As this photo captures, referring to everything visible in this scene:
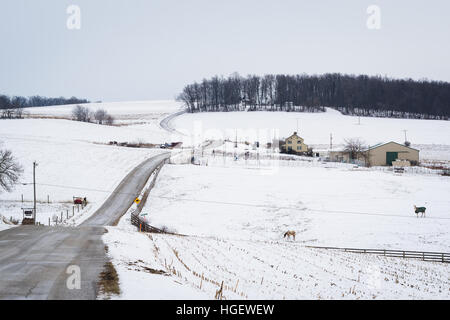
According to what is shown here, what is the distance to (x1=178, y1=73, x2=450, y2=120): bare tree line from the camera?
161375 mm

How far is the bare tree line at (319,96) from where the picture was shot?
161 metres

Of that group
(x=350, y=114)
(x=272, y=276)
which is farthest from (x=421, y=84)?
(x=272, y=276)

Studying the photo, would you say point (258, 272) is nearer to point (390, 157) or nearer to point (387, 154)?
point (387, 154)

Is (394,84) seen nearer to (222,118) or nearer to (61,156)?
(222,118)

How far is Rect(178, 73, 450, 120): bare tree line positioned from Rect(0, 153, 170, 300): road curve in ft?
461

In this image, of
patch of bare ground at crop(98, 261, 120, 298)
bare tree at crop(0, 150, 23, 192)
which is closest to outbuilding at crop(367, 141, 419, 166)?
bare tree at crop(0, 150, 23, 192)

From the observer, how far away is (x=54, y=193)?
1939 inches

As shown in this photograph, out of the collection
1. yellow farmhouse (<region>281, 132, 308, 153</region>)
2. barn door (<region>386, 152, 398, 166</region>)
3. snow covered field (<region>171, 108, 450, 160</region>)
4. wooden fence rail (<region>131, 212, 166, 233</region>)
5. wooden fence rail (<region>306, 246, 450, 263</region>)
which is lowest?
wooden fence rail (<region>306, 246, 450, 263</region>)

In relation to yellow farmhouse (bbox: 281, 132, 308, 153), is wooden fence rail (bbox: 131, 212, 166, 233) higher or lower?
lower

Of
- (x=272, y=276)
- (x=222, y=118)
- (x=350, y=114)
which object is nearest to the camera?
(x=272, y=276)

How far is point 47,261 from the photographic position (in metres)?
15.4

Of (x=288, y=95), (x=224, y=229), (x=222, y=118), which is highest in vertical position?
(x=288, y=95)

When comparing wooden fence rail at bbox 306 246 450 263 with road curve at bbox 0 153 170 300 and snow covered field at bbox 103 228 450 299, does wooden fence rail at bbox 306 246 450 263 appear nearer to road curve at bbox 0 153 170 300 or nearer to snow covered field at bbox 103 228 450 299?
snow covered field at bbox 103 228 450 299

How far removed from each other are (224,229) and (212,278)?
20.1m
